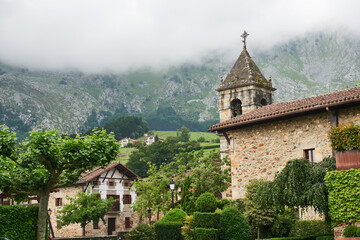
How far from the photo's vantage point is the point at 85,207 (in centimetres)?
3844

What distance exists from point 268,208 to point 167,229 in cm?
528

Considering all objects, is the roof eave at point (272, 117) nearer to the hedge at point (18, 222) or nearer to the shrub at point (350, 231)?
the shrub at point (350, 231)

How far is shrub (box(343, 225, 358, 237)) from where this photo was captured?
51.6ft

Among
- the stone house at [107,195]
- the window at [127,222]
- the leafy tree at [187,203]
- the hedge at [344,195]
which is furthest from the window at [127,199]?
the hedge at [344,195]

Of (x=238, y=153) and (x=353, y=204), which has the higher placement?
(x=238, y=153)

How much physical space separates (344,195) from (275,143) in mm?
5949

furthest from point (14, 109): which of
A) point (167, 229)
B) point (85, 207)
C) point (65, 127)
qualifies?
point (167, 229)

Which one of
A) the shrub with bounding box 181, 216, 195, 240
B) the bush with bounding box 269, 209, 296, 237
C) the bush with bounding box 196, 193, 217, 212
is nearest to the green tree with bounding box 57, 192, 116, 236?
the shrub with bounding box 181, 216, 195, 240

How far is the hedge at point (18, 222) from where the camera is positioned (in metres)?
17.9

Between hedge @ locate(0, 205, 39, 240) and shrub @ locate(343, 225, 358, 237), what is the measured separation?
12.5 m

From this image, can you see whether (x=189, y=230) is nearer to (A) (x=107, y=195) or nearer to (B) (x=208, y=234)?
(B) (x=208, y=234)

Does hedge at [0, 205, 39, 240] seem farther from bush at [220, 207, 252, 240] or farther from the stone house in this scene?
the stone house

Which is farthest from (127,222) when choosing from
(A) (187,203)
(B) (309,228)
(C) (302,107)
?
(C) (302,107)

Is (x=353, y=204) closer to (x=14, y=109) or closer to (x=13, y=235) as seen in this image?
(x=13, y=235)
